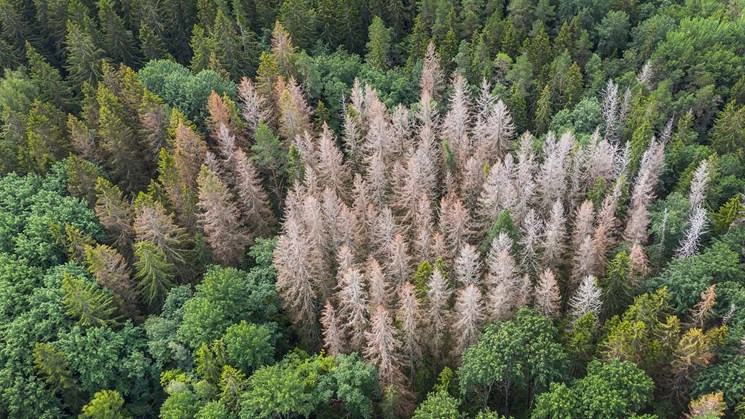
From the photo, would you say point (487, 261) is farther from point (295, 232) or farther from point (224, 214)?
point (224, 214)

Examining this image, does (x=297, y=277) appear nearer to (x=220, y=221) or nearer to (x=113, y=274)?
(x=220, y=221)

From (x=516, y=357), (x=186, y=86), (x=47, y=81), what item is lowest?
(x=516, y=357)

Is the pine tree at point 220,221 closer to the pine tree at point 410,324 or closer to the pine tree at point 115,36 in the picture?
the pine tree at point 410,324

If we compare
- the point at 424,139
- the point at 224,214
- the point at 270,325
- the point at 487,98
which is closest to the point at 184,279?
the point at 224,214

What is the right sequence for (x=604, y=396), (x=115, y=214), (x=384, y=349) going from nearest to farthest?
1. (x=604, y=396)
2. (x=384, y=349)
3. (x=115, y=214)

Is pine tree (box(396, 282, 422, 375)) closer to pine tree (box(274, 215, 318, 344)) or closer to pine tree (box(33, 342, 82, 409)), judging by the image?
pine tree (box(274, 215, 318, 344))

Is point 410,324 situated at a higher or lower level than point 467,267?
lower

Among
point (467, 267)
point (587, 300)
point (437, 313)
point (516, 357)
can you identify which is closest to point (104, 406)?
point (437, 313)
